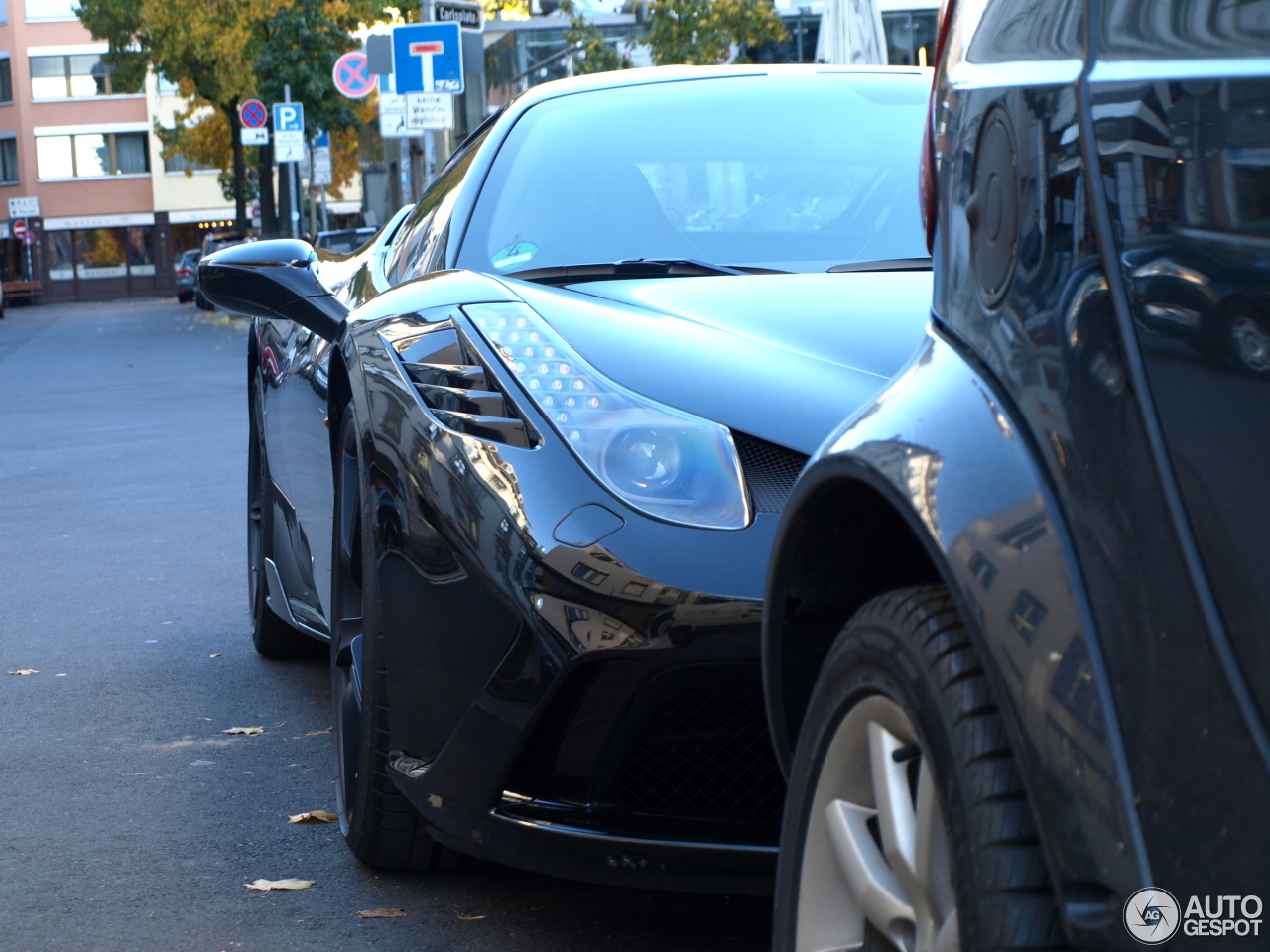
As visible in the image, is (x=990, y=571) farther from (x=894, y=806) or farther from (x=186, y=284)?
(x=186, y=284)

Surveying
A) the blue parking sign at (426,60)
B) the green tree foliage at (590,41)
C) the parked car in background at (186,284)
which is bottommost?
the parked car in background at (186,284)

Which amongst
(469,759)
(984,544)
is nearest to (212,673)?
(469,759)

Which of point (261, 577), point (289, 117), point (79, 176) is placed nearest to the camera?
point (261, 577)

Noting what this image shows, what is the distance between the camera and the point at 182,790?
386 centimetres

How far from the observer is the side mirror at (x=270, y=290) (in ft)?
12.6

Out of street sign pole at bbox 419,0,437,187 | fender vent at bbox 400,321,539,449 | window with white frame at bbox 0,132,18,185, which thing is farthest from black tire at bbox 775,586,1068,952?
window with white frame at bbox 0,132,18,185

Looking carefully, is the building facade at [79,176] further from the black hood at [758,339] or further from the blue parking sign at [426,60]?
the black hood at [758,339]

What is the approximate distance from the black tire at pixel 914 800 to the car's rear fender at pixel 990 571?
5cm

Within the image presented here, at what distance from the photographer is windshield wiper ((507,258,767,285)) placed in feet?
10.7

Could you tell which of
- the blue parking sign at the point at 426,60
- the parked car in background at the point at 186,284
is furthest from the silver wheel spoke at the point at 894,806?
the parked car in background at the point at 186,284

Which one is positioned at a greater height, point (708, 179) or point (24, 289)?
point (708, 179)

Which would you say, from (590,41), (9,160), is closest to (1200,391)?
(590,41)
